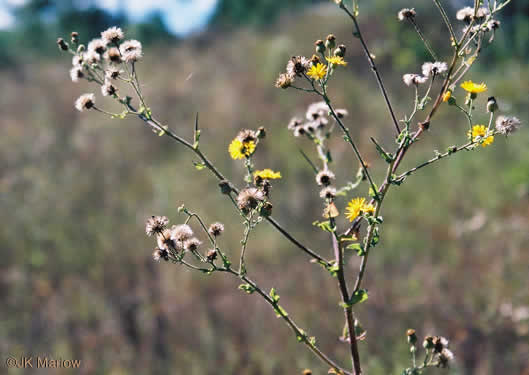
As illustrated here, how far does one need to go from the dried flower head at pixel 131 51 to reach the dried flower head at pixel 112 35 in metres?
0.04

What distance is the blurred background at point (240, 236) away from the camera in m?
4.63

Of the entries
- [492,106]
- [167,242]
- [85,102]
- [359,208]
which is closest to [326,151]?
[359,208]

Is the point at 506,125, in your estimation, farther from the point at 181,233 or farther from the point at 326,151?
the point at 181,233

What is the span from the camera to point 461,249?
5.55 metres

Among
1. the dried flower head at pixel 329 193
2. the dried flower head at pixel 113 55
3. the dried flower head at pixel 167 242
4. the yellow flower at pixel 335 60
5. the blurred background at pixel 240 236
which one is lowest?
the dried flower head at pixel 167 242

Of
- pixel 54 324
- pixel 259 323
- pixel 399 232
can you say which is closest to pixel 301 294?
pixel 259 323

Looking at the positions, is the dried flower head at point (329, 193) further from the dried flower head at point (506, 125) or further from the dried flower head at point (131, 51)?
the dried flower head at point (131, 51)

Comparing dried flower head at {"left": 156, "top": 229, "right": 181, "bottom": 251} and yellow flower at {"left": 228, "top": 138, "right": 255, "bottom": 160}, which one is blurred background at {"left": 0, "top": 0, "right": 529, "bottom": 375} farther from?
dried flower head at {"left": 156, "top": 229, "right": 181, "bottom": 251}

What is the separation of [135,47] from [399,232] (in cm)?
479

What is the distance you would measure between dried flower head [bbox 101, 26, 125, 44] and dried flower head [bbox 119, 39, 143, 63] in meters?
0.04

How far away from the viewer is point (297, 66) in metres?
1.71

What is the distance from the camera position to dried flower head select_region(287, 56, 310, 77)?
5.61 feet

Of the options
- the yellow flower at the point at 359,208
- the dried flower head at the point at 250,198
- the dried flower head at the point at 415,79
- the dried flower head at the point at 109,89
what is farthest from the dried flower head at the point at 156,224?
the dried flower head at the point at 415,79

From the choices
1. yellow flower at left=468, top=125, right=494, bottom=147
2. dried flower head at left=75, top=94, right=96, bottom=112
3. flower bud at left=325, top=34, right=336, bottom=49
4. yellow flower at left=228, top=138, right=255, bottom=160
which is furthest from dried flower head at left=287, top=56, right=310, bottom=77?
dried flower head at left=75, top=94, right=96, bottom=112
